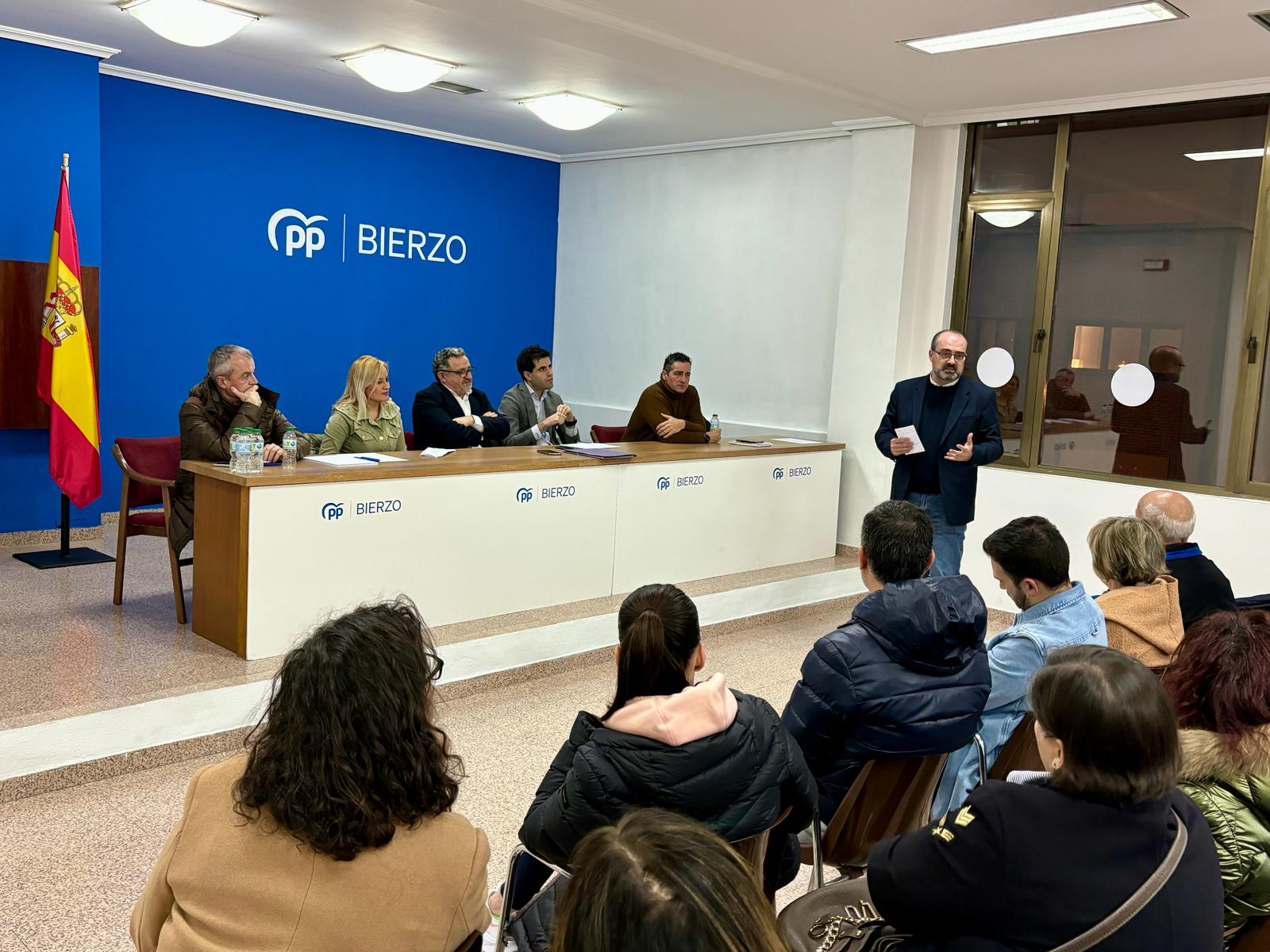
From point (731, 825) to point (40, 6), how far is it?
19.3 ft

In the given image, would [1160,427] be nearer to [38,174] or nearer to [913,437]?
[913,437]

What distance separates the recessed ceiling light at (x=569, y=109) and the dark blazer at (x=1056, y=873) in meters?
6.27

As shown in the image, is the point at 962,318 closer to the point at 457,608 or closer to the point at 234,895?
the point at 457,608

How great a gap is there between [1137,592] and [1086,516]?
148 inches

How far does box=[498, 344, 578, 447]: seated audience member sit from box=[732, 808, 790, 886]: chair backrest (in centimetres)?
478

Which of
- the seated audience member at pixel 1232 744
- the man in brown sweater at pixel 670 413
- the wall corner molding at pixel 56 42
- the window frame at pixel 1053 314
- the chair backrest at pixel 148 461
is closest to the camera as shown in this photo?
the seated audience member at pixel 1232 744

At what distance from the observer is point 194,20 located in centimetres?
535

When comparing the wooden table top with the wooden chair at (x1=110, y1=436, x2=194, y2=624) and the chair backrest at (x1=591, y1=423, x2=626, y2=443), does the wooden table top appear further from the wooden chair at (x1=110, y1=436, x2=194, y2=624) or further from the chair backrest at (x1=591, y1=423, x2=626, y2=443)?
the chair backrest at (x1=591, y1=423, x2=626, y2=443)

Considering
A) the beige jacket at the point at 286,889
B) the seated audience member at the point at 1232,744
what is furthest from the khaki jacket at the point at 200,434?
the seated audience member at the point at 1232,744

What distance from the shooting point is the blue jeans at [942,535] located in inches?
234

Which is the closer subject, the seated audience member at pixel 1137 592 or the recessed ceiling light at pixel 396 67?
the seated audience member at pixel 1137 592

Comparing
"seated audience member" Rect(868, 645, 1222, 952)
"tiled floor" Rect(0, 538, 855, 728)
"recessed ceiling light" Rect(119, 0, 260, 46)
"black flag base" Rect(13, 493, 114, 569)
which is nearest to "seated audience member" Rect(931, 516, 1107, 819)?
"seated audience member" Rect(868, 645, 1222, 952)

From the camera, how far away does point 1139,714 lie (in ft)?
5.19

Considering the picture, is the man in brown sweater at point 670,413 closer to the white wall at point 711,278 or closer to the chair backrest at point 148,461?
the white wall at point 711,278
